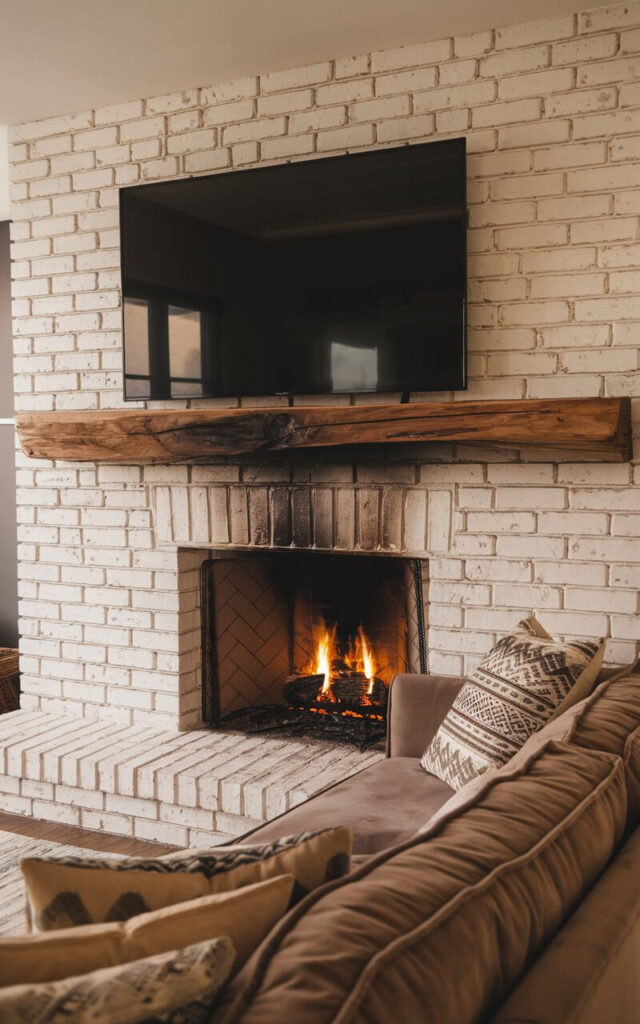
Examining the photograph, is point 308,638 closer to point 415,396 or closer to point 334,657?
point 334,657

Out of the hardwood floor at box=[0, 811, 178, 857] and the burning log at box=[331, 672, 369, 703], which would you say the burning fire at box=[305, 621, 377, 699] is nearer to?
the burning log at box=[331, 672, 369, 703]

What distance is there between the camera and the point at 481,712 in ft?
7.07

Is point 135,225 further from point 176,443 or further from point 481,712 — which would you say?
point 481,712

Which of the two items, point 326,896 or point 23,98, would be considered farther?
point 23,98

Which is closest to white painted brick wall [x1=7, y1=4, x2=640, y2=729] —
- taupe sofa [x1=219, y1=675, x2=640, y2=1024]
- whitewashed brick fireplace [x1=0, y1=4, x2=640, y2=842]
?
whitewashed brick fireplace [x1=0, y1=4, x2=640, y2=842]

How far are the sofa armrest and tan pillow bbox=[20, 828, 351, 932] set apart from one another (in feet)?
4.77

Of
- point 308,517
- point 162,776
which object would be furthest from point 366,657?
point 162,776

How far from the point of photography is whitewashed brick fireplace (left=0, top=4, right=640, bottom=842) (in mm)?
2715

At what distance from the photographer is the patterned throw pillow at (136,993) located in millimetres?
760

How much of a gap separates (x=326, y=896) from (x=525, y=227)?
2289mm

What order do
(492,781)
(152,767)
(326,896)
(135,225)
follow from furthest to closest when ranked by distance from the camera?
(135,225), (152,767), (492,781), (326,896)

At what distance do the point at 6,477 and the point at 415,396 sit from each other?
118 inches

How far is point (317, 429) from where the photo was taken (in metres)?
2.84

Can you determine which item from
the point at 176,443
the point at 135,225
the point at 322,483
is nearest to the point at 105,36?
the point at 135,225
